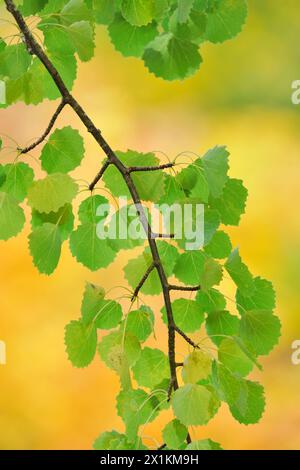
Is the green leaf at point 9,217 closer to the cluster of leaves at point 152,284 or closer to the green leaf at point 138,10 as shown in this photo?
the cluster of leaves at point 152,284

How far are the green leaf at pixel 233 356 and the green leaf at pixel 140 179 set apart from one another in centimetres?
13

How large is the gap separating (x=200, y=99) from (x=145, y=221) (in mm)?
1320

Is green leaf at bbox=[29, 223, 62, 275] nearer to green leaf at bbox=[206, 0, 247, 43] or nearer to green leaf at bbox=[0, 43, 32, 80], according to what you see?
green leaf at bbox=[0, 43, 32, 80]

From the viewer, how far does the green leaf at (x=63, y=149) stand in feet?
2.00

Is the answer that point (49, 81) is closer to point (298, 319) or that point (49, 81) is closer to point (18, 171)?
point (18, 171)

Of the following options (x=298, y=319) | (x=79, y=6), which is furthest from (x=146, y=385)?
(x=298, y=319)

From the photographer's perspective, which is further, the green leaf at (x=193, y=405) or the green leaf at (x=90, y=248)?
the green leaf at (x=90, y=248)

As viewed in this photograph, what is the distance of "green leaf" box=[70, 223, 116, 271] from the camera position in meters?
0.59

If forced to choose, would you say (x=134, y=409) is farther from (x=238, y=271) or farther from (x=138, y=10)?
(x=138, y=10)

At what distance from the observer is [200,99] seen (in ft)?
5.92

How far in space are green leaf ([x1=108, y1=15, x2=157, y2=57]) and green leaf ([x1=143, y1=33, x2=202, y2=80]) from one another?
0.03 m

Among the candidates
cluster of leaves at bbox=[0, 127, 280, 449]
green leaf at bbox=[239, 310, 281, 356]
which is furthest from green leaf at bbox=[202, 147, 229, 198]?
green leaf at bbox=[239, 310, 281, 356]

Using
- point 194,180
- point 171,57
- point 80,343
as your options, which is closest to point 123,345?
point 80,343

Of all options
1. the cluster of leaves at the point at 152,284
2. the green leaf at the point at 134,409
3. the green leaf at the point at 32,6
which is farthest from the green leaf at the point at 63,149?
the green leaf at the point at 134,409
